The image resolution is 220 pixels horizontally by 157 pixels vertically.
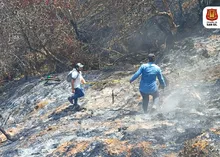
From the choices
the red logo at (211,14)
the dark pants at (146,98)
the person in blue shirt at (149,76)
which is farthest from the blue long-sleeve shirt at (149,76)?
the red logo at (211,14)

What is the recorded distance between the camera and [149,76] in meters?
8.80

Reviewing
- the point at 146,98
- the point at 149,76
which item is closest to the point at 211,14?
the point at 149,76

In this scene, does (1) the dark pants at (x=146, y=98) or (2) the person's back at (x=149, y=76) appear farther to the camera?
(1) the dark pants at (x=146, y=98)

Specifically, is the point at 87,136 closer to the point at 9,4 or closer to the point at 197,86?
the point at 197,86

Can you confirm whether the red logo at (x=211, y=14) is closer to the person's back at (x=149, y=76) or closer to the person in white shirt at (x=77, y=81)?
the person's back at (x=149, y=76)

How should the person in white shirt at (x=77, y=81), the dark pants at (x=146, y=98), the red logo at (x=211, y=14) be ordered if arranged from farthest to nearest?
the person in white shirt at (x=77, y=81)
the red logo at (x=211, y=14)
the dark pants at (x=146, y=98)

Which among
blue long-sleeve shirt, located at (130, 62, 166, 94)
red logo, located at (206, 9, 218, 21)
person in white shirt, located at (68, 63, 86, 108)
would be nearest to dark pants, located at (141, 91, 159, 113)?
blue long-sleeve shirt, located at (130, 62, 166, 94)

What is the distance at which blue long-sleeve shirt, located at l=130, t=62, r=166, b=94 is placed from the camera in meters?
8.77

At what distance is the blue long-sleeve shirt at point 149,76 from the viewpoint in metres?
8.77

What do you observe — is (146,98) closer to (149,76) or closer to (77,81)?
(149,76)

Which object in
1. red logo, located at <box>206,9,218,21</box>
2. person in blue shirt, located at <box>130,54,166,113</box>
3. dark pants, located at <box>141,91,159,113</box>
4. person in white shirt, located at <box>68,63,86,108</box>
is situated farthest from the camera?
person in white shirt, located at <box>68,63,86,108</box>

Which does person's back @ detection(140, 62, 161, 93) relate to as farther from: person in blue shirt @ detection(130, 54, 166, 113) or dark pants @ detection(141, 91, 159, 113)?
dark pants @ detection(141, 91, 159, 113)

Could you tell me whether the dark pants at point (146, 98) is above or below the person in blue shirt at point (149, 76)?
below

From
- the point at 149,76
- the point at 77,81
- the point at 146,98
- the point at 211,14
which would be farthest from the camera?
the point at 77,81
